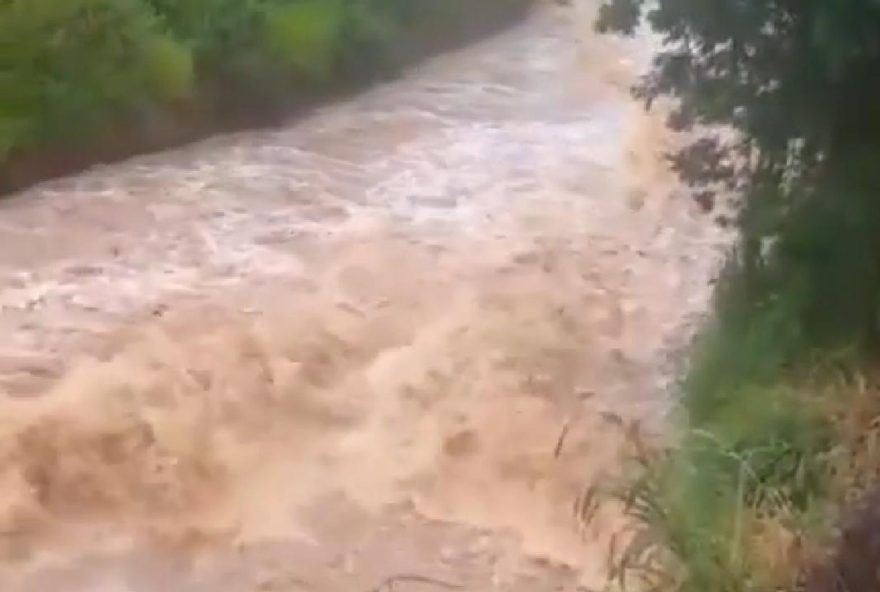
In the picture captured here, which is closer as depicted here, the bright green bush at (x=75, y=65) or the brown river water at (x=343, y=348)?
the brown river water at (x=343, y=348)

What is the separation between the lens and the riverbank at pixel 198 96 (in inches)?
188

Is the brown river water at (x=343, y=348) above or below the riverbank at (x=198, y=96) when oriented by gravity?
below

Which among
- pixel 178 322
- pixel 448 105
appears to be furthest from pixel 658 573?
pixel 448 105

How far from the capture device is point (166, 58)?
195 inches

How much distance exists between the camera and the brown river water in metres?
3.24

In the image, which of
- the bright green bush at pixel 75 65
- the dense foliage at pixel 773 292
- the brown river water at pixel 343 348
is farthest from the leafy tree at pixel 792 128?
the bright green bush at pixel 75 65

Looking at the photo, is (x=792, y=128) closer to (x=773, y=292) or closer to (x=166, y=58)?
(x=773, y=292)

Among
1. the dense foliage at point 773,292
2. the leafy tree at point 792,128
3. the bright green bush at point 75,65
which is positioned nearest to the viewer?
the dense foliage at point 773,292

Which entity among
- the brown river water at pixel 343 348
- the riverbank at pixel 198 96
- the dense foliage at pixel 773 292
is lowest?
the brown river water at pixel 343 348

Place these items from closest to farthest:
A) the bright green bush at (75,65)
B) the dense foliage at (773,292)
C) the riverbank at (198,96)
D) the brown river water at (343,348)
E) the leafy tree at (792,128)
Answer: the dense foliage at (773,292), the leafy tree at (792,128), the brown river water at (343,348), the bright green bush at (75,65), the riverbank at (198,96)

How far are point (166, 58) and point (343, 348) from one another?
1457 mm

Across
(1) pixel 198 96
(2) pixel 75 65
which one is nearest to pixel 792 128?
(2) pixel 75 65

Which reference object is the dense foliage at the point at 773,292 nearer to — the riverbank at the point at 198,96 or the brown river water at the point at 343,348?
the brown river water at the point at 343,348

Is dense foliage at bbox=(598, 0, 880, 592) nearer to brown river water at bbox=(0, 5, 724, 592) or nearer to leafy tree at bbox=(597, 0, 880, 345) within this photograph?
leafy tree at bbox=(597, 0, 880, 345)
